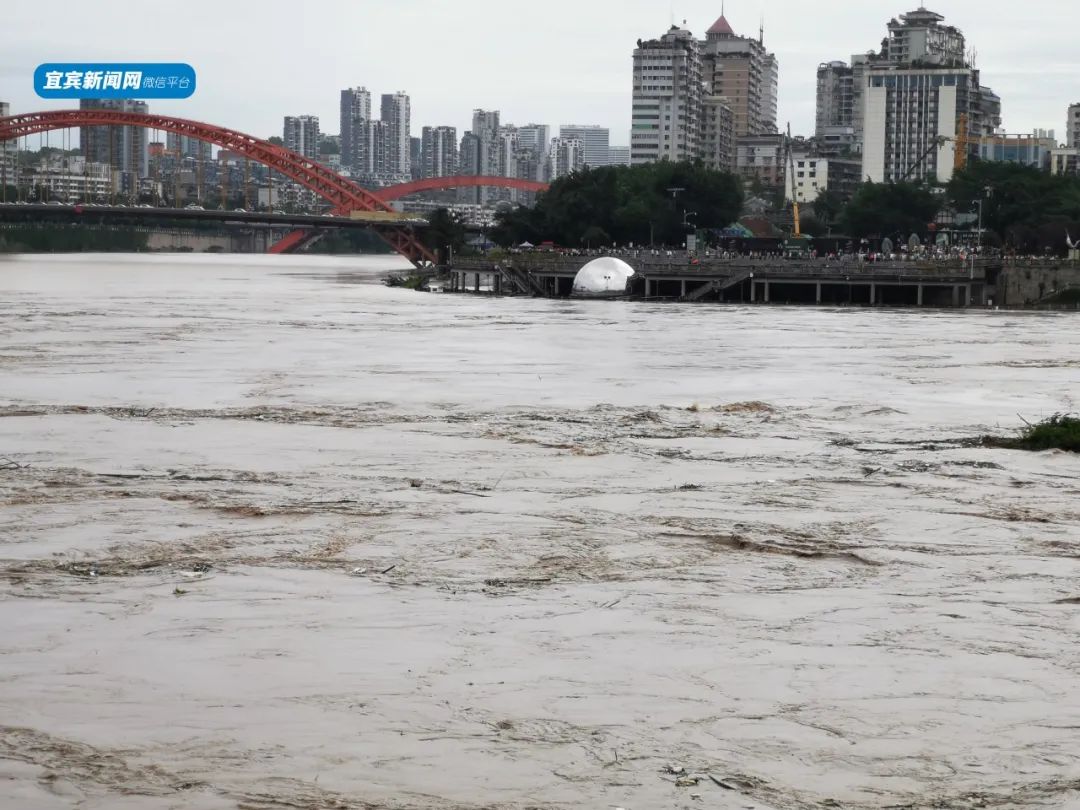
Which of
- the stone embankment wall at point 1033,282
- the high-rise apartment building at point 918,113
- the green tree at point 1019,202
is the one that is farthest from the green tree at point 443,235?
the high-rise apartment building at point 918,113

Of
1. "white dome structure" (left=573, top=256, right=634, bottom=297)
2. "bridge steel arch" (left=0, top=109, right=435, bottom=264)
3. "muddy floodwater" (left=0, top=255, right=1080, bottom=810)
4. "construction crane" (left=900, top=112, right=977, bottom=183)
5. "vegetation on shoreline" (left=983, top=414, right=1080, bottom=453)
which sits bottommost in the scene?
"muddy floodwater" (left=0, top=255, right=1080, bottom=810)

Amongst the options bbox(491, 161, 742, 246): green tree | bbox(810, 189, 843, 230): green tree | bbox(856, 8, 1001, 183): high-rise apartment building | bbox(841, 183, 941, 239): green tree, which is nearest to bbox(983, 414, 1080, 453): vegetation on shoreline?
bbox(491, 161, 742, 246): green tree

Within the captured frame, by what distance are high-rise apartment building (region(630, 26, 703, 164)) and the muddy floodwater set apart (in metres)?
151

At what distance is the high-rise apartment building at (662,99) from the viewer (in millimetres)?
174000

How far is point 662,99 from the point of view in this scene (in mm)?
174375

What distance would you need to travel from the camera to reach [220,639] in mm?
10445

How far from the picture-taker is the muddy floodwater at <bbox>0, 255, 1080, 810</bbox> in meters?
8.27

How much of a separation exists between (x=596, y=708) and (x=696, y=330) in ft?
126

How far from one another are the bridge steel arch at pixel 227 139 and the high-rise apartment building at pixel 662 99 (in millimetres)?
59679

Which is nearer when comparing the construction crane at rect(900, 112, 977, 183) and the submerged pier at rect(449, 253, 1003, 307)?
the submerged pier at rect(449, 253, 1003, 307)

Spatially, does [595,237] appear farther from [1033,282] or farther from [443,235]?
[1033,282]

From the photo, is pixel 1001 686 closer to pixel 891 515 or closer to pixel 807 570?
pixel 807 570

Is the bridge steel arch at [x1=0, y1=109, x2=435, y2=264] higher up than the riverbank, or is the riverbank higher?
the bridge steel arch at [x1=0, y1=109, x2=435, y2=264]

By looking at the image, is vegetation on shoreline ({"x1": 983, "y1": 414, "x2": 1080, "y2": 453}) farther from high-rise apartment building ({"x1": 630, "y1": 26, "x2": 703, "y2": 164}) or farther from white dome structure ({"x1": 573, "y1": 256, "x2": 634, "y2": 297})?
high-rise apartment building ({"x1": 630, "y1": 26, "x2": 703, "y2": 164})
